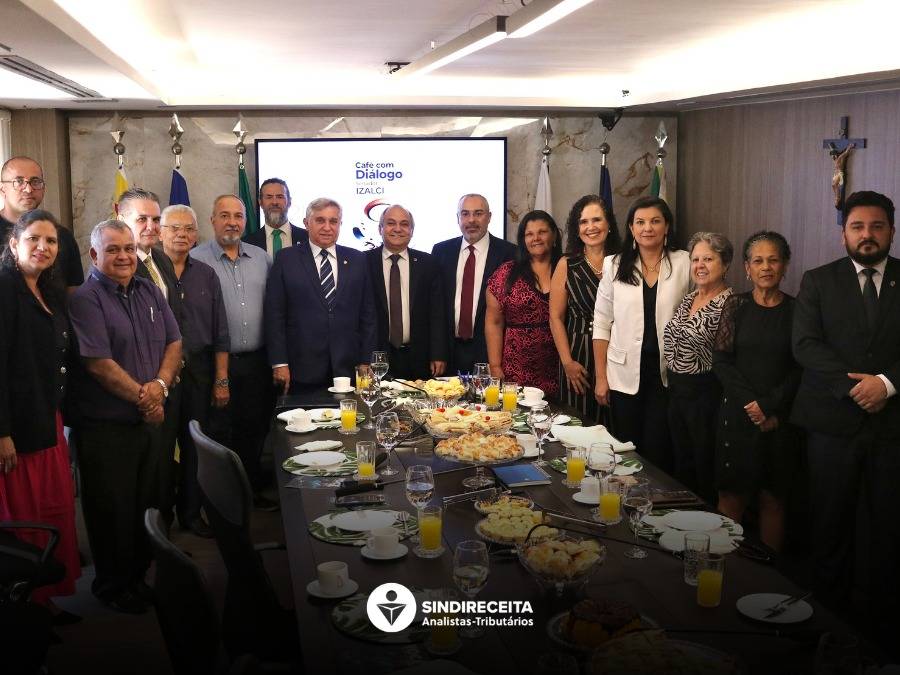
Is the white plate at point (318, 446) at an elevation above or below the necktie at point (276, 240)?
below

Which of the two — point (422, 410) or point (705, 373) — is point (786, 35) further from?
point (422, 410)

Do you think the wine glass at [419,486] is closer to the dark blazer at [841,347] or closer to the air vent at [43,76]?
the dark blazer at [841,347]

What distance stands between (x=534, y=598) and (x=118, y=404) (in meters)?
2.44

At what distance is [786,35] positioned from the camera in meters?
5.16

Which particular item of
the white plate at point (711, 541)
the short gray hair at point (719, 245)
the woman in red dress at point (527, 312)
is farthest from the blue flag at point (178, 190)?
the white plate at point (711, 541)

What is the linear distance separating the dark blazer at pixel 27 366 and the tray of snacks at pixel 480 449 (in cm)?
171

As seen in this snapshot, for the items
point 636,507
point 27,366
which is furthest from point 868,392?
point 27,366

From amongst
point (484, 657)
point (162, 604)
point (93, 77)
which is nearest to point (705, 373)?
point (484, 657)

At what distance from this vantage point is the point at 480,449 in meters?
3.14

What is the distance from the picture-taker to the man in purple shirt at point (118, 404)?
12.6 feet

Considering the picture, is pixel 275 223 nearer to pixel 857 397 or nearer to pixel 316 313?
pixel 316 313

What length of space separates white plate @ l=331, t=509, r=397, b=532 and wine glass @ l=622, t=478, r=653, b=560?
27.6 inches

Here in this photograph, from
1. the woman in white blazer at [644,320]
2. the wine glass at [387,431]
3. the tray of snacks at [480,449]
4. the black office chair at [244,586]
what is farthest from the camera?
the woman in white blazer at [644,320]

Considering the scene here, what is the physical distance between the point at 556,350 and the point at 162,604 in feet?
11.4
